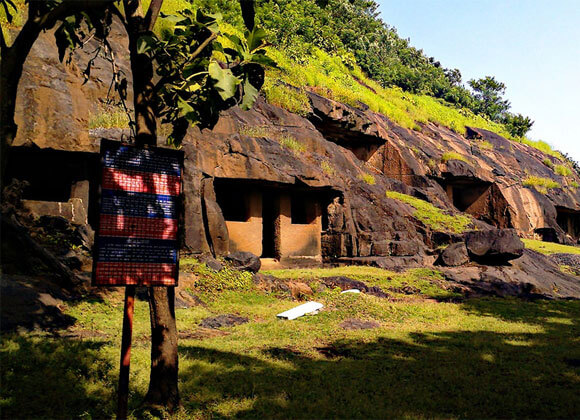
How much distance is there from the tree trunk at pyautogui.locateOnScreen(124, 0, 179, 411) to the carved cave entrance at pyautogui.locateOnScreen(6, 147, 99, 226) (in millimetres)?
8720

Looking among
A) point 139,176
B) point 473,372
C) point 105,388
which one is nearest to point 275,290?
point 473,372

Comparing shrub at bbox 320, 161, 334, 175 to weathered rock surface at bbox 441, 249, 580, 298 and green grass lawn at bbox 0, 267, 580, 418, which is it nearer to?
weathered rock surface at bbox 441, 249, 580, 298

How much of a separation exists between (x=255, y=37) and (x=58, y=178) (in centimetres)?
1202

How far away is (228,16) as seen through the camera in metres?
31.0

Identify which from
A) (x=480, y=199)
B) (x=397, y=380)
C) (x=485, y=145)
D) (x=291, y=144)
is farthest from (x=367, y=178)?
(x=485, y=145)

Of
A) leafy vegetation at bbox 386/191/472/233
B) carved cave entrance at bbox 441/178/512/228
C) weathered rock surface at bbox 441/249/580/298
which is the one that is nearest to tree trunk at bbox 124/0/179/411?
weathered rock surface at bbox 441/249/580/298

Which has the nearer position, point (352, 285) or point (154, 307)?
point (154, 307)

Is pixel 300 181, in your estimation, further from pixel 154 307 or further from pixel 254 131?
pixel 154 307

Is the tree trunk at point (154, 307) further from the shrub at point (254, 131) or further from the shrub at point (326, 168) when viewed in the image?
the shrub at point (326, 168)

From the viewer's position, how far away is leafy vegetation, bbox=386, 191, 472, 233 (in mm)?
21984

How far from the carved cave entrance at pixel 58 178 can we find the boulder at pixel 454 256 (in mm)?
12762

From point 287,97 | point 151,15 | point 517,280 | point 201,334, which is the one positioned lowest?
point 201,334

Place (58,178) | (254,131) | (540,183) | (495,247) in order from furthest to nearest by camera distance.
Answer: (540,183) < (254,131) < (495,247) < (58,178)

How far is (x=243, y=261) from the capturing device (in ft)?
45.1
